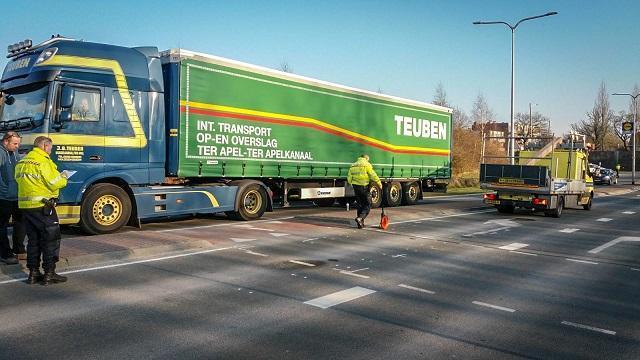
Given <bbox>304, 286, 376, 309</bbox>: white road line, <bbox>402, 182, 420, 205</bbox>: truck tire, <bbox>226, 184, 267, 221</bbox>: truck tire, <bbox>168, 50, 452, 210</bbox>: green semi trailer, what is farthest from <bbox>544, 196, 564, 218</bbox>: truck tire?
<bbox>304, 286, 376, 309</bbox>: white road line

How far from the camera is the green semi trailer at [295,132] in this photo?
39.3ft

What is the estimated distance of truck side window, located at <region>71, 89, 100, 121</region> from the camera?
394 inches

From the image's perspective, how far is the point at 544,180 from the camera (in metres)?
16.4

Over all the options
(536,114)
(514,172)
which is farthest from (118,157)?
(536,114)

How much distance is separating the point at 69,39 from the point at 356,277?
7.30m

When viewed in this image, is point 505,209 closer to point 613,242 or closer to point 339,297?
point 613,242

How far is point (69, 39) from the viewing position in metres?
10.4

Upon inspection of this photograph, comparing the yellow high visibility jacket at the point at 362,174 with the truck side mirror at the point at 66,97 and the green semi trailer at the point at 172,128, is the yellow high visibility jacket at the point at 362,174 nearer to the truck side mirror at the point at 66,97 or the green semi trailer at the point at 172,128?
the green semi trailer at the point at 172,128

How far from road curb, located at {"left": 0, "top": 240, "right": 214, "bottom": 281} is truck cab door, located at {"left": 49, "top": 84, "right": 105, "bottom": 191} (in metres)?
2.35

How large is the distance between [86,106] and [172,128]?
1.92 meters

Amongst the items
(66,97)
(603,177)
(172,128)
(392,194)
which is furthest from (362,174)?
(603,177)

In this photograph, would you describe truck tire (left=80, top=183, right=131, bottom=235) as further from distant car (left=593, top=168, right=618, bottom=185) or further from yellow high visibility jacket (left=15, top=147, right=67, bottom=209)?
distant car (left=593, top=168, right=618, bottom=185)

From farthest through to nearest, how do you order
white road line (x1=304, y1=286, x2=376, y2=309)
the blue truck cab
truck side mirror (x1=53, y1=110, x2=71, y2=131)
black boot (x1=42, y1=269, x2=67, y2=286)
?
the blue truck cab < truck side mirror (x1=53, y1=110, x2=71, y2=131) < black boot (x1=42, y1=269, x2=67, y2=286) < white road line (x1=304, y1=286, x2=376, y2=309)

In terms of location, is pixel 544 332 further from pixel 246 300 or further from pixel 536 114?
pixel 536 114
